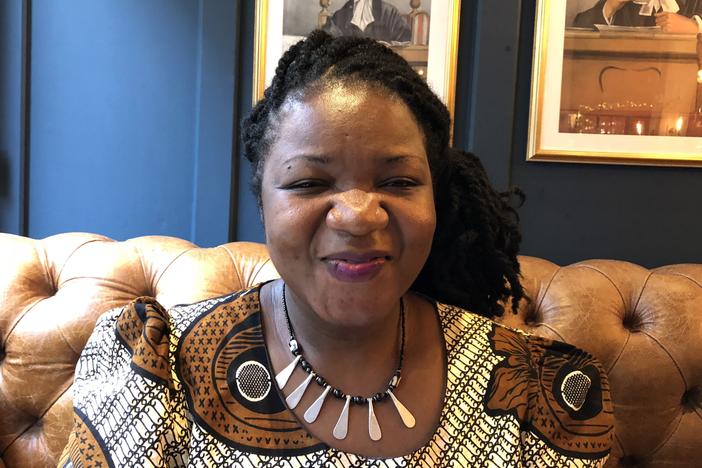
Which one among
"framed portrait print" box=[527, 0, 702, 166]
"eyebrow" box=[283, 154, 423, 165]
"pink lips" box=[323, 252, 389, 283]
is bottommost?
"pink lips" box=[323, 252, 389, 283]

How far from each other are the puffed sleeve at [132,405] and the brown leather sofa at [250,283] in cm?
46

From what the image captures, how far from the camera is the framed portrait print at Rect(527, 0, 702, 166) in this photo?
153cm

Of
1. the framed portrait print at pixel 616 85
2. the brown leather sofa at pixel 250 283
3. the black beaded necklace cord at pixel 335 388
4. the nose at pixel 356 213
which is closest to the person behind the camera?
the nose at pixel 356 213

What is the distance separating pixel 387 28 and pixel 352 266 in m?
1.07

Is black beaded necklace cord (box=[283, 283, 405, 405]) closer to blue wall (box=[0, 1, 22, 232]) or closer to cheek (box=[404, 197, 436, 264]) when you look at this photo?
cheek (box=[404, 197, 436, 264])

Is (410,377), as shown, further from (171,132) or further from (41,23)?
(41,23)

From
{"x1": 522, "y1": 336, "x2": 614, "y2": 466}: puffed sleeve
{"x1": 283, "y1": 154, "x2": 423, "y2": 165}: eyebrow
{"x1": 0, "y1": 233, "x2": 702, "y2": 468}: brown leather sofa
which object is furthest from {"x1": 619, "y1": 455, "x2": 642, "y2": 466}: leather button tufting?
{"x1": 283, "y1": 154, "x2": 423, "y2": 165}: eyebrow

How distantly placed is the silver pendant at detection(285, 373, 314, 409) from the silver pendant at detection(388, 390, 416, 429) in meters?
0.12

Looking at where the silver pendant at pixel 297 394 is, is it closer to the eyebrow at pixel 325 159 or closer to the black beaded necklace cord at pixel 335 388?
the black beaded necklace cord at pixel 335 388

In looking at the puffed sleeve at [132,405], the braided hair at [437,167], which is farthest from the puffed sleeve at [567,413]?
the puffed sleeve at [132,405]

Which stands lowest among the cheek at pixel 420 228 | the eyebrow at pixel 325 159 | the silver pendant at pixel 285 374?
the silver pendant at pixel 285 374

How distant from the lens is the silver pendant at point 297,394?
2.64ft

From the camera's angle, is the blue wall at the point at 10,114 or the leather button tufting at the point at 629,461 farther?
the blue wall at the point at 10,114

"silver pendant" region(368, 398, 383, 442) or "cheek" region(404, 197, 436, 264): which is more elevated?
"cheek" region(404, 197, 436, 264)
